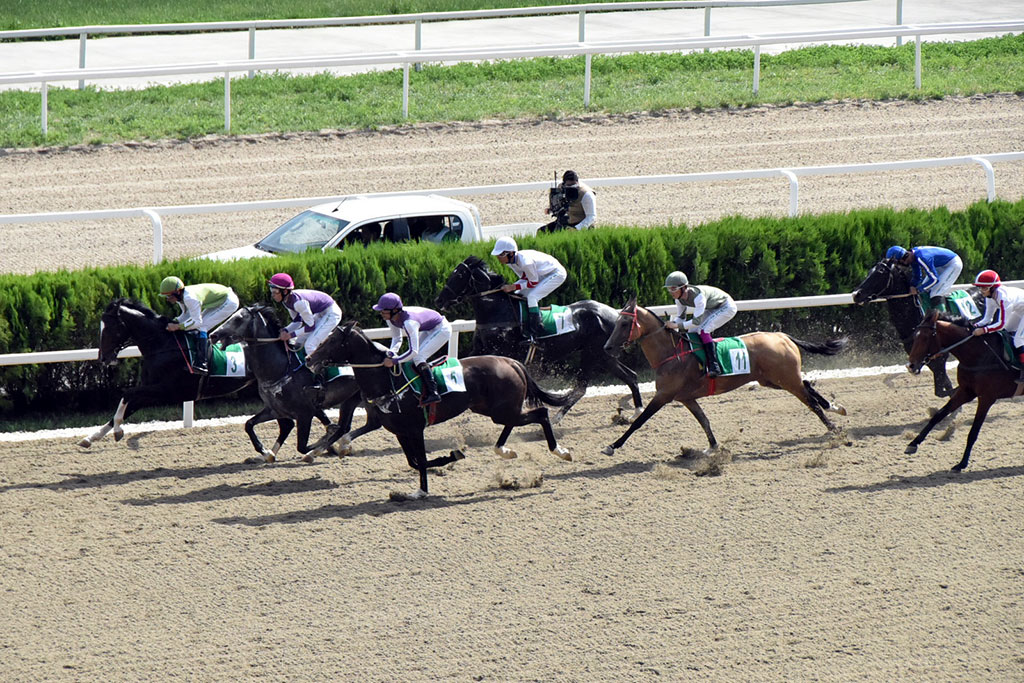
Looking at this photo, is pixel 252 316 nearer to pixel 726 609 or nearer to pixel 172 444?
pixel 172 444

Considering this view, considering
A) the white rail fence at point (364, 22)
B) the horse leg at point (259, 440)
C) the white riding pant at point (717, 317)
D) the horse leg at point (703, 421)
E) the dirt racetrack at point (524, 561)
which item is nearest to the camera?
the dirt racetrack at point (524, 561)

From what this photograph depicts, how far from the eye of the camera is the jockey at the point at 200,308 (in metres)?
10.5

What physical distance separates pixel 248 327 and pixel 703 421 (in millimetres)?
3045

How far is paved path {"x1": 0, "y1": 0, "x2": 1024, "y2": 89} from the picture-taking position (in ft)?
68.5

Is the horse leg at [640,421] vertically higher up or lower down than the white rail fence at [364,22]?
lower down

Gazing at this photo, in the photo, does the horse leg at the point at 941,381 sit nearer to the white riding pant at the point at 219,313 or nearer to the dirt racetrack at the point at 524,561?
the dirt racetrack at the point at 524,561

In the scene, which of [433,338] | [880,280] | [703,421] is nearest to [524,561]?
[433,338]

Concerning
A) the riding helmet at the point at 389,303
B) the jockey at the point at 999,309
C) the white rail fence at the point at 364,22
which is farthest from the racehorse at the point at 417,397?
the white rail fence at the point at 364,22

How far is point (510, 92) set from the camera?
19750 millimetres

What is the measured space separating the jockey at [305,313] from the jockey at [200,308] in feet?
1.54

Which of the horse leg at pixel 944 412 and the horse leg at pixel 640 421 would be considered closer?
the horse leg at pixel 944 412

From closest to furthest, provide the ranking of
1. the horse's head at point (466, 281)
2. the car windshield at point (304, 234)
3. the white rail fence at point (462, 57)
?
1. the horse's head at point (466, 281)
2. the car windshield at point (304, 234)
3. the white rail fence at point (462, 57)

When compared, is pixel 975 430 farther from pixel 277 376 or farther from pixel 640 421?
pixel 277 376

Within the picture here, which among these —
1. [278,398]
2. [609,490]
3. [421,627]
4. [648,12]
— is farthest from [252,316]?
[648,12]
